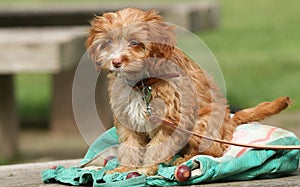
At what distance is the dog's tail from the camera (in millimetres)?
4508

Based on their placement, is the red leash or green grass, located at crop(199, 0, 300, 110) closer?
the red leash

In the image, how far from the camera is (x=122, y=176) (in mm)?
4113

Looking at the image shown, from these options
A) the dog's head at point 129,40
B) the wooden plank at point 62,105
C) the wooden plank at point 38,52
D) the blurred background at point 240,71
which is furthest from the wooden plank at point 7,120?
the dog's head at point 129,40

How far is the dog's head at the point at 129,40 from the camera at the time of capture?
3.88m

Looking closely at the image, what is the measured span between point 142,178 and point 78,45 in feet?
12.0

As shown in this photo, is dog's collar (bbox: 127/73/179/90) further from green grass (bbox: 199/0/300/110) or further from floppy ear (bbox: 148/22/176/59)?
green grass (bbox: 199/0/300/110)

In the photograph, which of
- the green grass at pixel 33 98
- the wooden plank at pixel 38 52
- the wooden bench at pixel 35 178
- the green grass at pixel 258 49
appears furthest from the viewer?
the green grass at pixel 258 49

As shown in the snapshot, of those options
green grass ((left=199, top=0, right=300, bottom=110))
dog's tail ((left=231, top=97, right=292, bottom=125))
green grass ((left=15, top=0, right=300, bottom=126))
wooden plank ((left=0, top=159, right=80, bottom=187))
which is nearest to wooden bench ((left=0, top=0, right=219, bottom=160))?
green grass ((left=15, top=0, right=300, bottom=126))

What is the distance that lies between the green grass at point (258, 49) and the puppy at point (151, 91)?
23.9ft

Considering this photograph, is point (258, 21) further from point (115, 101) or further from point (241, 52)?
point (115, 101)

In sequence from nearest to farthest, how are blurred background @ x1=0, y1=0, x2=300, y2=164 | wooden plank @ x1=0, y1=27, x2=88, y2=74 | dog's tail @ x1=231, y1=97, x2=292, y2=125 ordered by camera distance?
1. dog's tail @ x1=231, y1=97, x2=292, y2=125
2. wooden plank @ x1=0, y1=27, x2=88, y2=74
3. blurred background @ x1=0, y1=0, x2=300, y2=164

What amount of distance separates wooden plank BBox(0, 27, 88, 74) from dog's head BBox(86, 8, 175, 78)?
3143 millimetres

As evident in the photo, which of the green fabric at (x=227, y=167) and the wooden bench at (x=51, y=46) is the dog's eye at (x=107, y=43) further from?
the wooden bench at (x=51, y=46)

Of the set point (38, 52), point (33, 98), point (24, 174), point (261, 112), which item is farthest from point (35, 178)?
point (33, 98)
